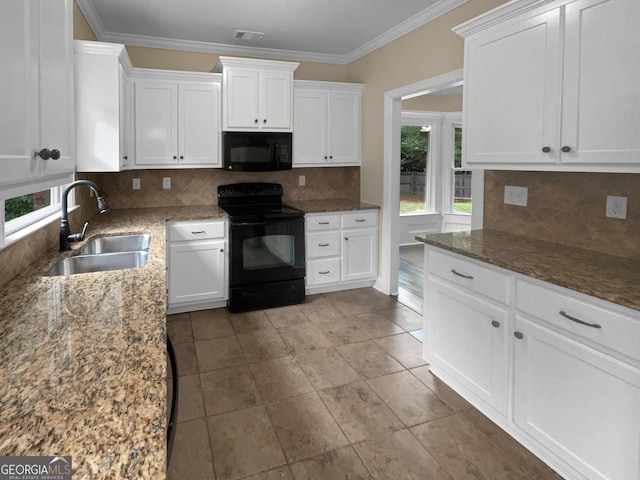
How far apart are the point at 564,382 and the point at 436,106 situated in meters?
5.50

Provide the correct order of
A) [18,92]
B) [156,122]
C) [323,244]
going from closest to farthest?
[18,92], [156,122], [323,244]

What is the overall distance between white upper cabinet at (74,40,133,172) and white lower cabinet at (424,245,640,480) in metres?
2.22

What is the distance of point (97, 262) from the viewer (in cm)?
231

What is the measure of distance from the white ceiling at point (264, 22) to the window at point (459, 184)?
9.12 feet

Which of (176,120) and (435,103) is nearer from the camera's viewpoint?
(176,120)

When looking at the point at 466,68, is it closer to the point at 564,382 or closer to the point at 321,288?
the point at 564,382

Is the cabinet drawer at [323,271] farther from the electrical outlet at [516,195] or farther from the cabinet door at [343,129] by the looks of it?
the electrical outlet at [516,195]

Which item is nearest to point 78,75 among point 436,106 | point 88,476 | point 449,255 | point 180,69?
point 180,69

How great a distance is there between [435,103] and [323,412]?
5.44m

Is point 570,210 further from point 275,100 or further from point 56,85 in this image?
point 275,100

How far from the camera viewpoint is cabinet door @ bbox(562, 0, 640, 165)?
1.70 meters

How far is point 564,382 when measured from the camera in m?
1.76

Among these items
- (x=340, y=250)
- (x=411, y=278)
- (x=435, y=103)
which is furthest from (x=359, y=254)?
(x=435, y=103)

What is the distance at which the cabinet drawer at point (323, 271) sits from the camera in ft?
13.9
